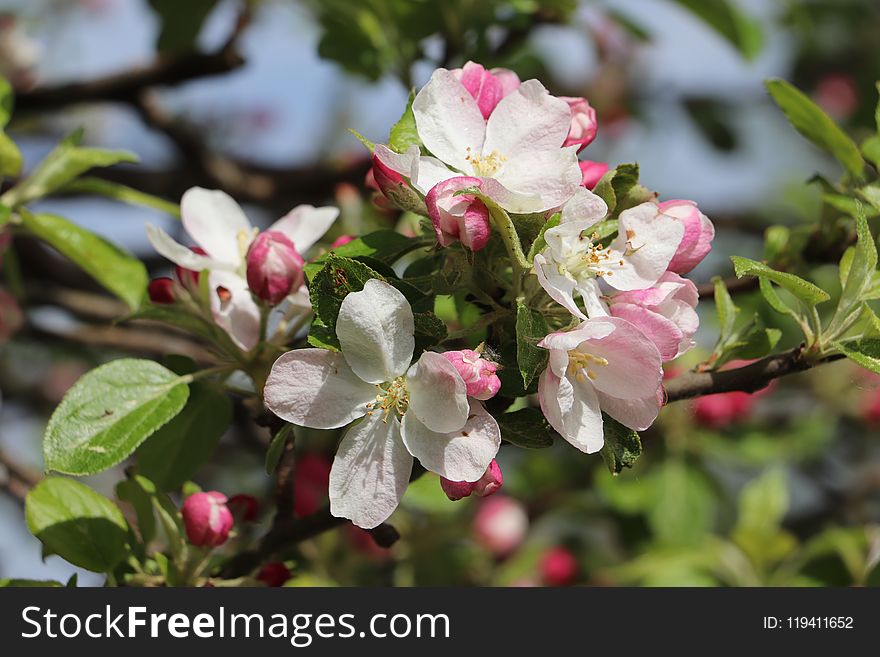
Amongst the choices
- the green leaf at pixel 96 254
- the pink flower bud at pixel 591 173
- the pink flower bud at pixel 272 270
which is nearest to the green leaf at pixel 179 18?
the green leaf at pixel 96 254

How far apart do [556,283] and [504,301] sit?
0.34 feet

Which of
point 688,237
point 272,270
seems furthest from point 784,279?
point 272,270

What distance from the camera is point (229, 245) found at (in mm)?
1192

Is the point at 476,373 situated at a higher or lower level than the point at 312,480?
higher

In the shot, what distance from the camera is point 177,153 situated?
2395mm

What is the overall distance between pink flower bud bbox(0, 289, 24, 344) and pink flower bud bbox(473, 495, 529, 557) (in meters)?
1.28

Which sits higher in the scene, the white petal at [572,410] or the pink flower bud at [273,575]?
the white petal at [572,410]

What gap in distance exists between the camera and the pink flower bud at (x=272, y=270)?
3.34ft

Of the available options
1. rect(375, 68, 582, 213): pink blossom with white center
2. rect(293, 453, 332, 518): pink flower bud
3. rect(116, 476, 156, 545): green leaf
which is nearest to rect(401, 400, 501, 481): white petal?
rect(375, 68, 582, 213): pink blossom with white center

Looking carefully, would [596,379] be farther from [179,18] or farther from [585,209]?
[179,18]

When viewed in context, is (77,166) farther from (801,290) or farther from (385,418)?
(801,290)

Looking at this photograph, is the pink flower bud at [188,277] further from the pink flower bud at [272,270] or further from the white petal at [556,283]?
the white petal at [556,283]

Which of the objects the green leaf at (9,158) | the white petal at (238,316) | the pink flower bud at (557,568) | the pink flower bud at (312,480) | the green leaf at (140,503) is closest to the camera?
the white petal at (238,316)

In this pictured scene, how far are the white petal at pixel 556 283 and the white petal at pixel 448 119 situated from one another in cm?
17
